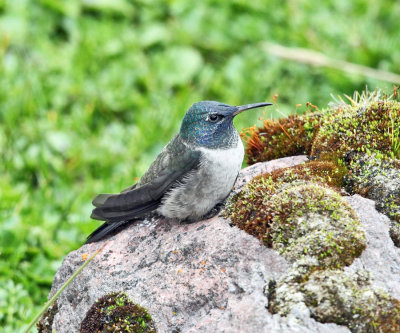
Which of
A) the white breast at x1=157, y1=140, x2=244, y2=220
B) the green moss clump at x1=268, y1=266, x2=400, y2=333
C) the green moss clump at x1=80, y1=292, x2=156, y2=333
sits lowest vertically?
the green moss clump at x1=80, y1=292, x2=156, y2=333

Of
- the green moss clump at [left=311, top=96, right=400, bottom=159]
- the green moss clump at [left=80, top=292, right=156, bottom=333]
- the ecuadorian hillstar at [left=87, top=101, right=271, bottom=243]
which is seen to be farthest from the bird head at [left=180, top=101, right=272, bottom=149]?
the green moss clump at [left=80, top=292, right=156, bottom=333]

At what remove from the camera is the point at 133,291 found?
396cm

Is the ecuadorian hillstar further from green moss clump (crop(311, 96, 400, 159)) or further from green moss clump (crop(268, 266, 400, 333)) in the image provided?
green moss clump (crop(268, 266, 400, 333))

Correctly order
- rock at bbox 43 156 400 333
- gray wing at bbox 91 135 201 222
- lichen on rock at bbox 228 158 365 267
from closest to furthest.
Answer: rock at bbox 43 156 400 333 < lichen on rock at bbox 228 158 365 267 < gray wing at bbox 91 135 201 222

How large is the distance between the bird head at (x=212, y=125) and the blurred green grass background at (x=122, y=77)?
2479 mm

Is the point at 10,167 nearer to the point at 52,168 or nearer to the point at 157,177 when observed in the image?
the point at 52,168

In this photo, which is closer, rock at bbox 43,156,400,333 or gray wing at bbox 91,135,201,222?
rock at bbox 43,156,400,333

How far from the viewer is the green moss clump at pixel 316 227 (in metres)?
3.41

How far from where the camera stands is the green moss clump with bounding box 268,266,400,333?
3109mm

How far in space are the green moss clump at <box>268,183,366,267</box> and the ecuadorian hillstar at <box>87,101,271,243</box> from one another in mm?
588

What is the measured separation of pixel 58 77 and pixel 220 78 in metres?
2.60

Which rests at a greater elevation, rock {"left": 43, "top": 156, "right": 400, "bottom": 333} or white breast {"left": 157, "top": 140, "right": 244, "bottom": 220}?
white breast {"left": 157, "top": 140, "right": 244, "bottom": 220}

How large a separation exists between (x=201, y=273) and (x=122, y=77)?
552 centimetres

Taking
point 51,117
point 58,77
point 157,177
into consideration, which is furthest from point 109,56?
point 157,177
